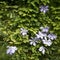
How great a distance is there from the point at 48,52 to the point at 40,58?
0.65ft

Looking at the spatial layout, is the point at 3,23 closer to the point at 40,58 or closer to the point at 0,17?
the point at 0,17

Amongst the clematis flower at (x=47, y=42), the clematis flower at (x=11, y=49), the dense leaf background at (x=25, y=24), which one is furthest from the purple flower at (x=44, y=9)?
the clematis flower at (x=11, y=49)

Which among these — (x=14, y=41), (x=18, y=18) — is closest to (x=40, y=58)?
(x=14, y=41)

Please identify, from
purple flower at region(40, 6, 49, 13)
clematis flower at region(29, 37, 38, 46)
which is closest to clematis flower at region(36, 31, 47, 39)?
clematis flower at region(29, 37, 38, 46)

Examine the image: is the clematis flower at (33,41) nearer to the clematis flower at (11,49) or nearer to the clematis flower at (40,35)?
the clematis flower at (40,35)

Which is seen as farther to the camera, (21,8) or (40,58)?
(21,8)

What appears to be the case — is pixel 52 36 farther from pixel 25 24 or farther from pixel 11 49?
pixel 11 49

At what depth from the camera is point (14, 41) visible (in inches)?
196

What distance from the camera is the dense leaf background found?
495cm

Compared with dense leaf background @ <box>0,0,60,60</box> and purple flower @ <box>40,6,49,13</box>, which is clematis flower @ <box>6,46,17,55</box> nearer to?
dense leaf background @ <box>0,0,60,60</box>

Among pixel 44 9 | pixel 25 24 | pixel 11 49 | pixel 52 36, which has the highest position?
pixel 44 9

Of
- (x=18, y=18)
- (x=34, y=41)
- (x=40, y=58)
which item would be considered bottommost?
(x=40, y=58)

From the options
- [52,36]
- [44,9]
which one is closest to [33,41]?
[52,36]

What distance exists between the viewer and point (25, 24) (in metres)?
5.21
